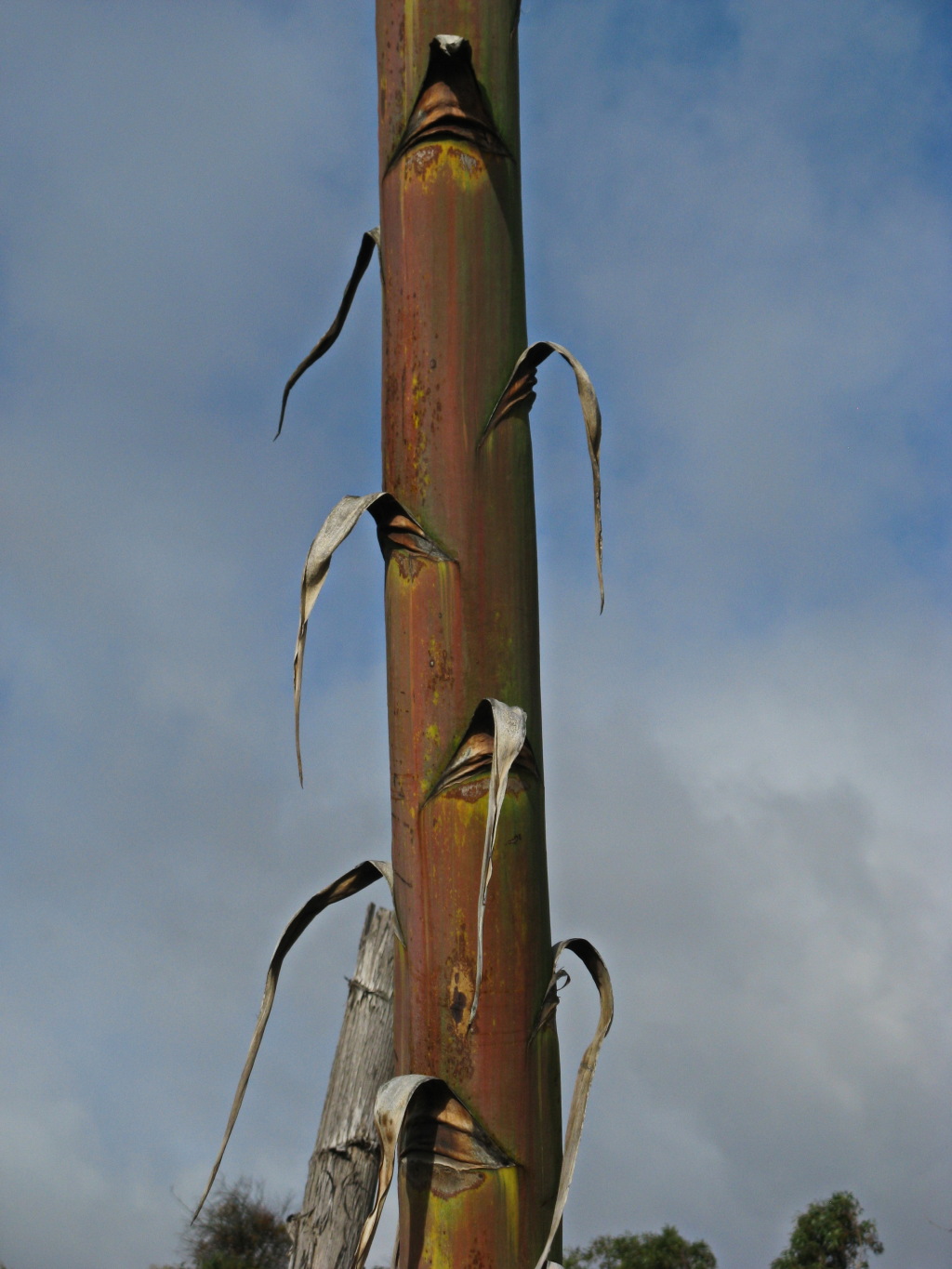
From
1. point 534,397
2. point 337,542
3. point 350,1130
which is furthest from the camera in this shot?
point 350,1130

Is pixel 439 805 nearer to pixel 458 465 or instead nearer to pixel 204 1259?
pixel 458 465

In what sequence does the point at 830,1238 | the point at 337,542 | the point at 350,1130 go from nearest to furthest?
the point at 337,542, the point at 350,1130, the point at 830,1238

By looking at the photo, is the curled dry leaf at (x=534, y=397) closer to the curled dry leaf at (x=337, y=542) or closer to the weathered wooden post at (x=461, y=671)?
the weathered wooden post at (x=461, y=671)

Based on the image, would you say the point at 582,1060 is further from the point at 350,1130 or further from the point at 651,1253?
the point at 651,1253

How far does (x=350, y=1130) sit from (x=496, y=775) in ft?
10.4

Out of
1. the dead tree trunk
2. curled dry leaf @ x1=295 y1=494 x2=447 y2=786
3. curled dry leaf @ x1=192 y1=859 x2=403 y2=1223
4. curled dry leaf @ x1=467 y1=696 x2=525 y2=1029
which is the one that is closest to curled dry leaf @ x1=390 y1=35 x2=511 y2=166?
curled dry leaf @ x1=295 y1=494 x2=447 y2=786

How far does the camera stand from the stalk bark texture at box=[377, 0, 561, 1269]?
1961mm

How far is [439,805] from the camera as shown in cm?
205

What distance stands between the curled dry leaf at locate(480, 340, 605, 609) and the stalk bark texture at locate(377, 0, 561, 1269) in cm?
2

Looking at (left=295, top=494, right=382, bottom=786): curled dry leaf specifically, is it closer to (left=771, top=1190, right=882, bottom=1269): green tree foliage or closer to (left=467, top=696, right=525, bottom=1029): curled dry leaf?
(left=467, top=696, right=525, bottom=1029): curled dry leaf

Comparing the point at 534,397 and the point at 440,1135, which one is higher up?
the point at 534,397

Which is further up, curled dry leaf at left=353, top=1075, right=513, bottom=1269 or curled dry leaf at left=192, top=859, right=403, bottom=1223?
curled dry leaf at left=192, top=859, right=403, bottom=1223

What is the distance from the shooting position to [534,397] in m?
2.28

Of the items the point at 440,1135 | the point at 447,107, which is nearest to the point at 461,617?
the point at 440,1135
